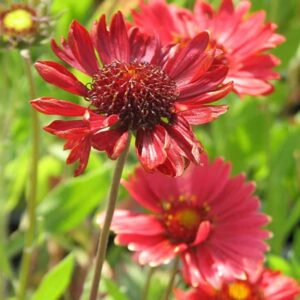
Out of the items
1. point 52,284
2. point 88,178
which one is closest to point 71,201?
point 88,178

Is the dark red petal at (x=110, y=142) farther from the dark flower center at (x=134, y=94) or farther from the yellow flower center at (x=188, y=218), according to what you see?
the yellow flower center at (x=188, y=218)

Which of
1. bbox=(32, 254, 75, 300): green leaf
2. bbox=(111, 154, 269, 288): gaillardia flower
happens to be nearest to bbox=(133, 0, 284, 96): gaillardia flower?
bbox=(111, 154, 269, 288): gaillardia flower

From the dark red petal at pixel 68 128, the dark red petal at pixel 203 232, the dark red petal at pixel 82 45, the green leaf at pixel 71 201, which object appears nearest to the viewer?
the dark red petal at pixel 68 128

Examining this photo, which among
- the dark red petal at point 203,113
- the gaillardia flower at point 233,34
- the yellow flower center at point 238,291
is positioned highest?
the dark red petal at point 203,113

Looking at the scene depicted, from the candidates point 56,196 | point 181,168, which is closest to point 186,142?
point 181,168

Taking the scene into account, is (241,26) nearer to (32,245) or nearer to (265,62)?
(265,62)

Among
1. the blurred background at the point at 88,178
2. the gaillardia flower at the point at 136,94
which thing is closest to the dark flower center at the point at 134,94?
the gaillardia flower at the point at 136,94

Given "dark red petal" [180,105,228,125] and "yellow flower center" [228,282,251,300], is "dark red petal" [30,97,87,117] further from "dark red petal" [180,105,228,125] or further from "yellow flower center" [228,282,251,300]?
"yellow flower center" [228,282,251,300]

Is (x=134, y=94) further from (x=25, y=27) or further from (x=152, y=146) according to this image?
(x=25, y=27)
